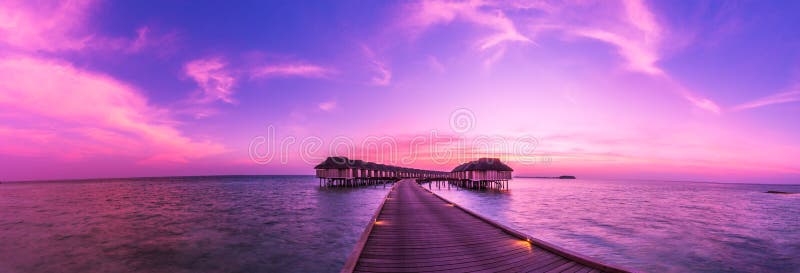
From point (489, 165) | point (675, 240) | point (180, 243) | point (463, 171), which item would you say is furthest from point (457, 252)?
point (463, 171)

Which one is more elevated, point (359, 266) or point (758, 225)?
point (359, 266)

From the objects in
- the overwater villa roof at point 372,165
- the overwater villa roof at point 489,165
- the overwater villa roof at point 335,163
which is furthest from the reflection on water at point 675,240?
the overwater villa roof at point 335,163

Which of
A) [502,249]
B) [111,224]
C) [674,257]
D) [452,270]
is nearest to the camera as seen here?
[452,270]

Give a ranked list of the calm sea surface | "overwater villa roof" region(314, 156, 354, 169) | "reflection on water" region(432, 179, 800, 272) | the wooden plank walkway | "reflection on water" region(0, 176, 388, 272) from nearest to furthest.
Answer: the wooden plank walkway, "reflection on water" region(0, 176, 388, 272), the calm sea surface, "reflection on water" region(432, 179, 800, 272), "overwater villa roof" region(314, 156, 354, 169)

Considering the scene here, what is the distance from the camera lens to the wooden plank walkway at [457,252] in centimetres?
689

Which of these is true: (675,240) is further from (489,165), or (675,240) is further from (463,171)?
(463,171)

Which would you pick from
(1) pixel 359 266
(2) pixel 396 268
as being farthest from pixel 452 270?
(1) pixel 359 266

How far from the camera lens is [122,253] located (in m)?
13.9

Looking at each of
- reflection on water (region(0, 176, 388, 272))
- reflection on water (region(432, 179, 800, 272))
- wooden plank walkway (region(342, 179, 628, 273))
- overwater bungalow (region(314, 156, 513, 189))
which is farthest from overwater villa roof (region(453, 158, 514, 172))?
wooden plank walkway (region(342, 179, 628, 273))

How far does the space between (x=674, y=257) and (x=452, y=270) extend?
11936mm

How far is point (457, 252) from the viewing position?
823 cm

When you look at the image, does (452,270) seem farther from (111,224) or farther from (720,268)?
(111,224)

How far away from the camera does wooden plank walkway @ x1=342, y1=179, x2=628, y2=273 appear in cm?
689

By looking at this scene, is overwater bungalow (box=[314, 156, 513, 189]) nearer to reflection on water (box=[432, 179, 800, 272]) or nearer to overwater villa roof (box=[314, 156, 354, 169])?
overwater villa roof (box=[314, 156, 354, 169])
